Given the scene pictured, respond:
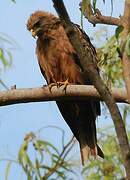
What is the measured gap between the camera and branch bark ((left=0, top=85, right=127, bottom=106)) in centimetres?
228

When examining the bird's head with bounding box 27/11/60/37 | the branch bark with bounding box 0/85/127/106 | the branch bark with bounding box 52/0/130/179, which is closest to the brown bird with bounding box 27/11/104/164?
the bird's head with bounding box 27/11/60/37

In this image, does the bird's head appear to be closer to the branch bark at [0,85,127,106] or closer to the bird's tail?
the bird's tail

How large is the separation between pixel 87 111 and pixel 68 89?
1472mm

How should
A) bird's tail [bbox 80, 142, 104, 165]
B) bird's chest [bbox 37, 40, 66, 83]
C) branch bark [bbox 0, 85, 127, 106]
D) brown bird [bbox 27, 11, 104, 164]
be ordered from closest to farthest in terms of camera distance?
branch bark [bbox 0, 85, 127, 106] < bird's tail [bbox 80, 142, 104, 165] < brown bird [bbox 27, 11, 104, 164] < bird's chest [bbox 37, 40, 66, 83]

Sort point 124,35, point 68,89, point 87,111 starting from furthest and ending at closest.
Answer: point 87,111 < point 68,89 < point 124,35

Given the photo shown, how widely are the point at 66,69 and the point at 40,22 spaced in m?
0.58

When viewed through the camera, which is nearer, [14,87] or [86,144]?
[14,87]

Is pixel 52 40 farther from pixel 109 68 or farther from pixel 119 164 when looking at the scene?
pixel 109 68

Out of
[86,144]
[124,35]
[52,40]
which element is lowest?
[86,144]

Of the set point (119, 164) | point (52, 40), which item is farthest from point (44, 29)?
point (119, 164)

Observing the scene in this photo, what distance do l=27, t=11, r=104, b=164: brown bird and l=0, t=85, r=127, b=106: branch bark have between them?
1.21 meters

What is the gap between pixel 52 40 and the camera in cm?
416

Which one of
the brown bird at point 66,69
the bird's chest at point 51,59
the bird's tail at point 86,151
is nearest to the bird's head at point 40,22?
the brown bird at point 66,69

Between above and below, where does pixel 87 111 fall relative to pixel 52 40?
below
